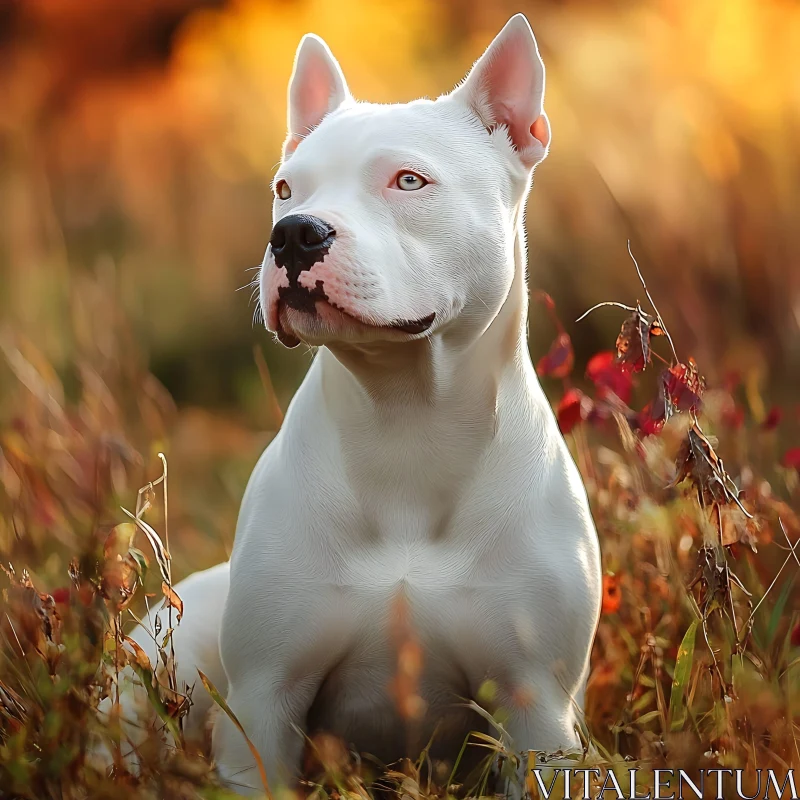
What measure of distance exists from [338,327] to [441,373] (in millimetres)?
365

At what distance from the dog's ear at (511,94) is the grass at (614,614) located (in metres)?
0.48

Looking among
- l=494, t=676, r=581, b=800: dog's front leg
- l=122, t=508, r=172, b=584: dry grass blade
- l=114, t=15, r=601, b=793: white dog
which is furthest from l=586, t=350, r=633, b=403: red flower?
l=122, t=508, r=172, b=584: dry grass blade

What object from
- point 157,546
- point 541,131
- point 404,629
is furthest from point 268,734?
point 541,131

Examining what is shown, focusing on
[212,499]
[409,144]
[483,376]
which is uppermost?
[409,144]

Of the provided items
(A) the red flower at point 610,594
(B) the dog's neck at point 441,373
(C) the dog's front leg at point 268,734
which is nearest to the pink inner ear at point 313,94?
(B) the dog's neck at point 441,373

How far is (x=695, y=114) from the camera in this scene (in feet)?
21.9

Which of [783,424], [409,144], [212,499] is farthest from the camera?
[212,499]

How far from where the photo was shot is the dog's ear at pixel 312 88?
2.95 meters

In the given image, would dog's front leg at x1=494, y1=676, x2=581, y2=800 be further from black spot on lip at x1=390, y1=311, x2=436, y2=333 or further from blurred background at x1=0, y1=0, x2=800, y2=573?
blurred background at x1=0, y1=0, x2=800, y2=573

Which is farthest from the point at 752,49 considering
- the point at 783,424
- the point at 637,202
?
the point at 783,424

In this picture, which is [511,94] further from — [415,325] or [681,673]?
[681,673]

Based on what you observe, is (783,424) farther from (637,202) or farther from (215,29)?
(215,29)

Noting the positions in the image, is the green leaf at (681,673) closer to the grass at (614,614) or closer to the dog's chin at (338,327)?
the grass at (614,614)

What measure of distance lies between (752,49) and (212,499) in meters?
4.25
